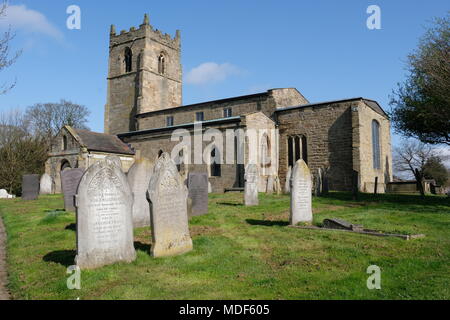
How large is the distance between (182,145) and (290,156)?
28.2ft

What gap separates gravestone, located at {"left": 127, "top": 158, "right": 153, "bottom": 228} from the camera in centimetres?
1018

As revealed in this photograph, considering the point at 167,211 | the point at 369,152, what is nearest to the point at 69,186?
the point at 167,211

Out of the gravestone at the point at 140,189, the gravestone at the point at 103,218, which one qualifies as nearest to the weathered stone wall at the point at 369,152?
the gravestone at the point at 140,189

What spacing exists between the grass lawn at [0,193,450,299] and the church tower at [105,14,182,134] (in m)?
30.3

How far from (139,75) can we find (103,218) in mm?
34415

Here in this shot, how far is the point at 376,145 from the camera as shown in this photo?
84.2ft

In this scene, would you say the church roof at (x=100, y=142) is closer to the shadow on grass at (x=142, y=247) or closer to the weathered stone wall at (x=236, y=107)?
the weathered stone wall at (x=236, y=107)

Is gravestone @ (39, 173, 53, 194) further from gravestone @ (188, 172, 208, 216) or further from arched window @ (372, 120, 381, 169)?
arched window @ (372, 120, 381, 169)

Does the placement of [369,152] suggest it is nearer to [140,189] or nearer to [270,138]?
[270,138]

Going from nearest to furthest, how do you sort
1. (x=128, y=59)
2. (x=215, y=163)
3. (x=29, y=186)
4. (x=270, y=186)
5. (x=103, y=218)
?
(x=103, y=218)
(x=29, y=186)
(x=270, y=186)
(x=215, y=163)
(x=128, y=59)

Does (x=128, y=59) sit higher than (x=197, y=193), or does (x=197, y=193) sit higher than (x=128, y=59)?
(x=128, y=59)

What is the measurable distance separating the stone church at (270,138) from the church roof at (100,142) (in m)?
0.09
